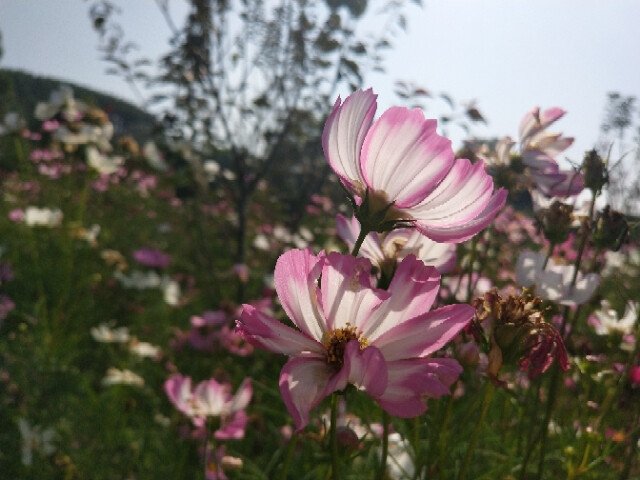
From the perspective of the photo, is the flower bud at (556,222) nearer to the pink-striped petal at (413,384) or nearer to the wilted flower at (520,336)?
the wilted flower at (520,336)

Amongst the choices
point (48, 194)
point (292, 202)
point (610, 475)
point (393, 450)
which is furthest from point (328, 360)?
point (48, 194)

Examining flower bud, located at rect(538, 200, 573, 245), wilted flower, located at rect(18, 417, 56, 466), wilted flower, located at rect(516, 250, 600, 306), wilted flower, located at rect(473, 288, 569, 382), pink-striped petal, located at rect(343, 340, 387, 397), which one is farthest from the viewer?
wilted flower, located at rect(18, 417, 56, 466)

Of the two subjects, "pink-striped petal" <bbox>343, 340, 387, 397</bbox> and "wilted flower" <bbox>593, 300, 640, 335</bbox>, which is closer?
"pink-striped petal" <bbox>343, 340, 387, 397</bbox>

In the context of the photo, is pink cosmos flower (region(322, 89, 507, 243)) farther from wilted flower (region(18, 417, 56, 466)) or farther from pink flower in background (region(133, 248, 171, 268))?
pink flower in background (region(133, 248, 171, 268))

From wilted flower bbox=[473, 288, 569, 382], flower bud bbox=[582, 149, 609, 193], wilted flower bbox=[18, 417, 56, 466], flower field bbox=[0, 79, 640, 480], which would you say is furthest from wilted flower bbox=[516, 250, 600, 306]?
wilted flower bbox=[18, 417, 56, 466]

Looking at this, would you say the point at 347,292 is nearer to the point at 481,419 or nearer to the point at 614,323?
the point at 481,419

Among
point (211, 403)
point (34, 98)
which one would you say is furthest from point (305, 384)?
point (34, 98)

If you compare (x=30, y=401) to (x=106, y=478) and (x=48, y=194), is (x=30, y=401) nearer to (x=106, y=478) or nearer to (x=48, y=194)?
(x=106, y=478)
